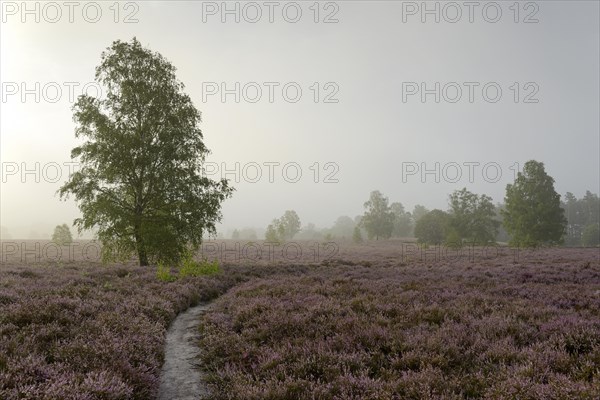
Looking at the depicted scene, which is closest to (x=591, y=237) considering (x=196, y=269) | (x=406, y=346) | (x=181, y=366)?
(x=196, y=269)

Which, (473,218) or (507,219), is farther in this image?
(473,218)

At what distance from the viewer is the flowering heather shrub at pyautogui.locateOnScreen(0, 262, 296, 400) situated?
545 cm

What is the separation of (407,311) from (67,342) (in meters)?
8.60

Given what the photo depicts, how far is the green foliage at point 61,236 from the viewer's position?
212ft

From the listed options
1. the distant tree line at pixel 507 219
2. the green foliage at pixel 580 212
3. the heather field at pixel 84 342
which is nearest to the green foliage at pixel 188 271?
the heather field at pixel 84 342

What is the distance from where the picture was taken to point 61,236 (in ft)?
216

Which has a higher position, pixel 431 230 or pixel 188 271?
pixel 188 271

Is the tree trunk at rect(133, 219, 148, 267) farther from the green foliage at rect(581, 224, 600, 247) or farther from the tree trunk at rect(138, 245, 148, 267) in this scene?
the green foliage at rect(581, 224, 600, 247)

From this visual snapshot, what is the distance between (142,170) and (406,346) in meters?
21.0

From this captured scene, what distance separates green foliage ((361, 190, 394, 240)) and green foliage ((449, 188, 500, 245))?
31.1m

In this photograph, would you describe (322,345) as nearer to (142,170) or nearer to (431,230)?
(142,170)

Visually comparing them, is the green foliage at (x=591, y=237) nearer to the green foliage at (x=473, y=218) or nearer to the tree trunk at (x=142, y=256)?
the green foliage at (x=473, y=218)

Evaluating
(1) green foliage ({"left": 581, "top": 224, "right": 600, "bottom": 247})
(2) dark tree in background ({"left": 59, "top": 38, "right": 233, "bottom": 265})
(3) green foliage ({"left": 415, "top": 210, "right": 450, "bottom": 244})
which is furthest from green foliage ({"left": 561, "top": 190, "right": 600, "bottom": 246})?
(2) dark tree in background ({"left": 59, "top": 38, "right": 233, "bottom": 265})

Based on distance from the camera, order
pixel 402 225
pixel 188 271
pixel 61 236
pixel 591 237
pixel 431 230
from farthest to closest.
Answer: pixel 402 225 < pixel 591 237 < pixel 431 230 < pixel 61 236 < pixel 188 271
